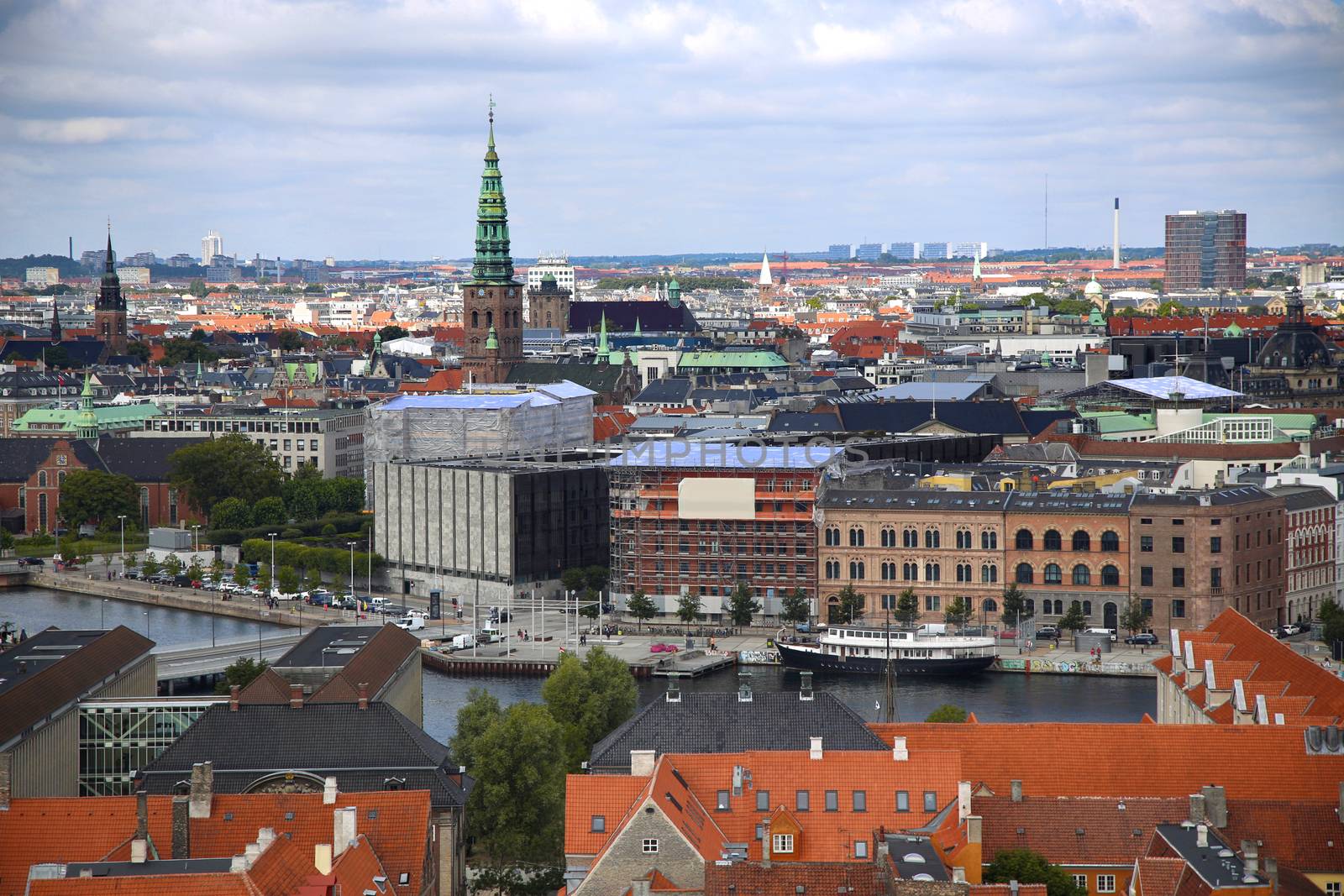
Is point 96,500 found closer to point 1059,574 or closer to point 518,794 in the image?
point 1059,574

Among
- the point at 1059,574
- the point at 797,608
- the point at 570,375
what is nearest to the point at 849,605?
the point at 797,608

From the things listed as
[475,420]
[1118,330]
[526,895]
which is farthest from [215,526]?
[1118,330]

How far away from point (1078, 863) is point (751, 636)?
36.3m

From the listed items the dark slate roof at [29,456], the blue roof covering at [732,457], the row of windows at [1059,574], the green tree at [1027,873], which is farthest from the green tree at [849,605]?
the dark slate roof at [29,456]

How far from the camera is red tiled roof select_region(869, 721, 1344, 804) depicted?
34.6m

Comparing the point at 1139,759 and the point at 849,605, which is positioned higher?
the point at 1139,759

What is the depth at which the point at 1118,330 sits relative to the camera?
150m

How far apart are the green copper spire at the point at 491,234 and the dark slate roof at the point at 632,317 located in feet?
195

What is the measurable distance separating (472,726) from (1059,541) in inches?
1073

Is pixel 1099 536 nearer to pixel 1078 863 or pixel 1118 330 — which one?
pixel 1078 863

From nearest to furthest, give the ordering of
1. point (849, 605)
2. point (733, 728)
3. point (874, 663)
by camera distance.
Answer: point (733, 728), point (874, 663), point (849, 605)

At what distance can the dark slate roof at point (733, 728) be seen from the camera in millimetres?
35156

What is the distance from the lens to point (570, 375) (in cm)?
11756

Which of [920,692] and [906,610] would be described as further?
[906,610]
